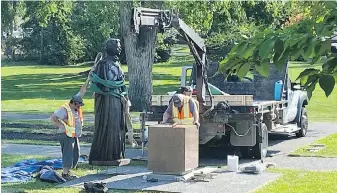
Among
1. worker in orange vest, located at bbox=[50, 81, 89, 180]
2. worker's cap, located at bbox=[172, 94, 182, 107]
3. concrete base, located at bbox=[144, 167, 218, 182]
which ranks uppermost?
worker's cap, located at bbox=[172, 94, 182, 107]

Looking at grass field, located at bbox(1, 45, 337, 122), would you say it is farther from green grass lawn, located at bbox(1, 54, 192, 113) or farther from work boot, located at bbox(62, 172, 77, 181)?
work boot, located at bbox(62, 172, 77, 181)

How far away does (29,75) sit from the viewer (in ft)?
163

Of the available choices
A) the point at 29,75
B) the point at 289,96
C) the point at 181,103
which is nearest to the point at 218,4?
the point at 289,96

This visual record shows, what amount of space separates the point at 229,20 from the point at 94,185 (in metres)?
28.3

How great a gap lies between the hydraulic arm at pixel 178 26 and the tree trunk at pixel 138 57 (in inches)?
408

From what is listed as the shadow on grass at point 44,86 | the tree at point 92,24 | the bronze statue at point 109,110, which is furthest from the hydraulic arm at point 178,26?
the shadow on grass at point 44,86

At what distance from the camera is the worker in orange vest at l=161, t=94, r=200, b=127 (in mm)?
13461

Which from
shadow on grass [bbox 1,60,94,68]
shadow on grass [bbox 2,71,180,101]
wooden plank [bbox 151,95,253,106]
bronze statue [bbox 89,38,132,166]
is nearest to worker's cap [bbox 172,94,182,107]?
bronze statue [bbox 89,38,132,166]

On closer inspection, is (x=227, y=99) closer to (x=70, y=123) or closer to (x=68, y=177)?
(x=70, y=123)

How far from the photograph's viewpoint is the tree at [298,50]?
3.16 metres

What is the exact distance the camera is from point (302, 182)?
41.7ft

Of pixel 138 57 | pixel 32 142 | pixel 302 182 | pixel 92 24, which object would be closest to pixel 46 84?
pixel 92 24

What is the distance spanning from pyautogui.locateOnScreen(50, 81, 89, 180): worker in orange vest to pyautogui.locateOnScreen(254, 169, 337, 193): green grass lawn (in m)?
3.42

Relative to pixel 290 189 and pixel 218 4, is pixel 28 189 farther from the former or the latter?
pixel 218 4
